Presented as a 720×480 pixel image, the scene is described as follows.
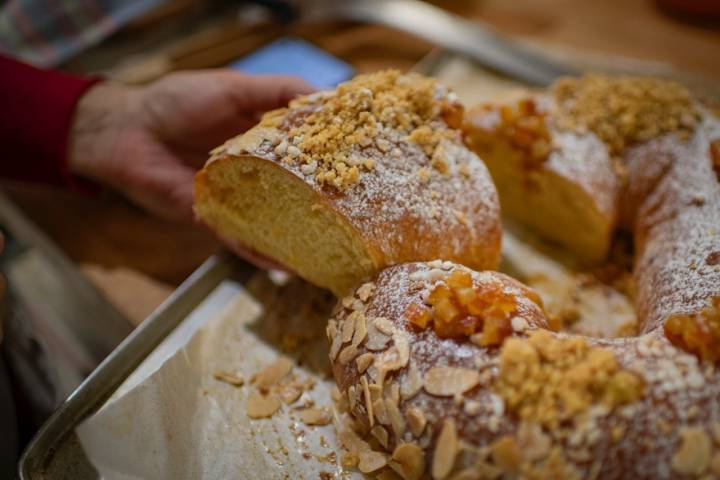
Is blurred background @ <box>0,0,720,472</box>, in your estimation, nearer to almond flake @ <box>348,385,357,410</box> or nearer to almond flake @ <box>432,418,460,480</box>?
almond flake @ <box>348,385,357,410</box>

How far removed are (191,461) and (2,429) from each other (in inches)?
17.8

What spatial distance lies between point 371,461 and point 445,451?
203mm

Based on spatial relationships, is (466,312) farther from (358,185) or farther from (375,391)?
(358,185)

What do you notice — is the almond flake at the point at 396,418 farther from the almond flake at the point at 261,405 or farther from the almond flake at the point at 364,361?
the almond flake at the point at 261,405

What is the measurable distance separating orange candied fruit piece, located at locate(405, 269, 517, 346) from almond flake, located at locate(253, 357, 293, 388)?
0.37 m

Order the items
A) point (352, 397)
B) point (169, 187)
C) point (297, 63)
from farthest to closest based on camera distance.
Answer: point (297, 63) → point (169, 187) → point (352, 397)

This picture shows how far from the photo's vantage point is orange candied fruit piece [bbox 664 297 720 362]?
0.90 meters

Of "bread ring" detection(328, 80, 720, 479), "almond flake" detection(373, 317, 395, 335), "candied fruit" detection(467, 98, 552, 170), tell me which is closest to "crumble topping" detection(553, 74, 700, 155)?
"candied fruit" detection(467, 98, 552, 170)

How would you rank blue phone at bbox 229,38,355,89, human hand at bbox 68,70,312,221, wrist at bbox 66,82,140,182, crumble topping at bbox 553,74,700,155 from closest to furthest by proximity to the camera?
crumble topping at bbox 553,74,700,155, human hand at bbox 68,70,312,221, wrist at bbox 66,82,140,182, blue phone at bbox 229,38,355,89

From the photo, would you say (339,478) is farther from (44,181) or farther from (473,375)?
(44,181)

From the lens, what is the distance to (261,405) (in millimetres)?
1201

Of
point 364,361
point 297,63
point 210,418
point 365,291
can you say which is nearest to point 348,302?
point 365,291

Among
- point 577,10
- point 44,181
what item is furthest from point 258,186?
point 577,10

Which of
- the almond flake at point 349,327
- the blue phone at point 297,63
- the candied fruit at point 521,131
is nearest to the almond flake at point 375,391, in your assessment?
the almond flake at point 349,327
